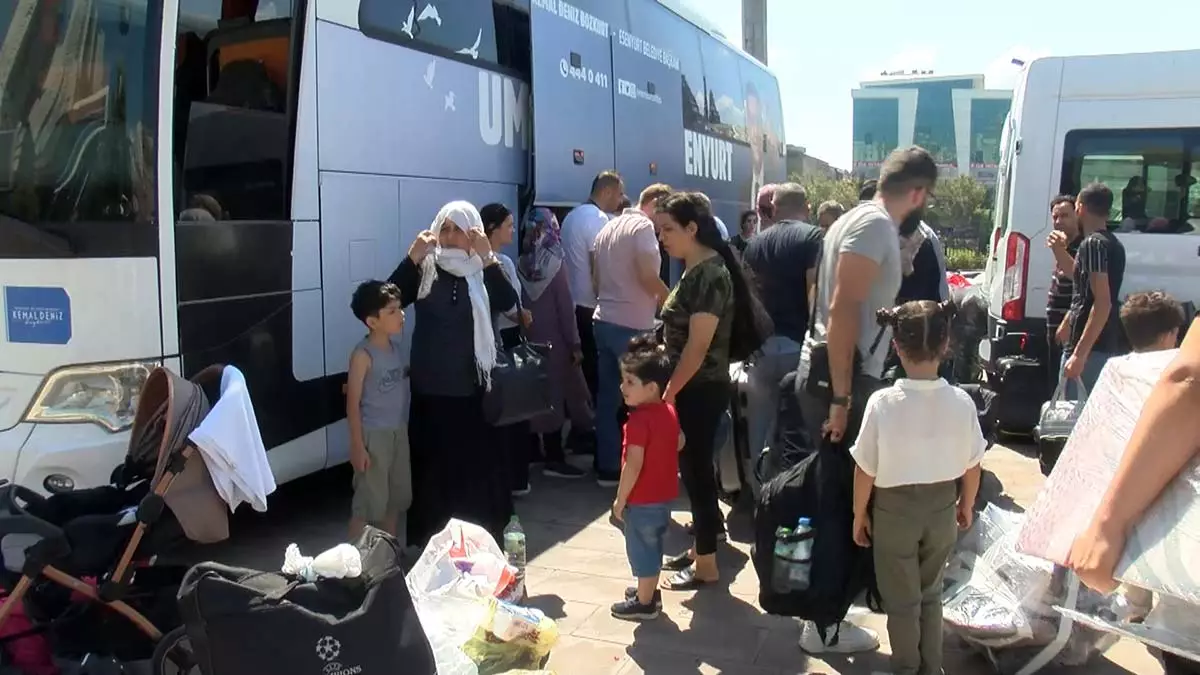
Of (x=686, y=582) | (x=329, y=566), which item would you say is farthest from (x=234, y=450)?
(x=686, y=582)

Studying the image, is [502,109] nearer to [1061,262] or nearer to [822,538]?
[1061,262]

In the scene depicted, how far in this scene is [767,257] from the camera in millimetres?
5363

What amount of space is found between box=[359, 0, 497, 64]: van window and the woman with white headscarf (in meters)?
1.41

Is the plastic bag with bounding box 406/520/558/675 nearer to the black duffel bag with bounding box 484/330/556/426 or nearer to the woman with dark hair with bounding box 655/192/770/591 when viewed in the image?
the black duffel bag with bounding box 484/330/556/426

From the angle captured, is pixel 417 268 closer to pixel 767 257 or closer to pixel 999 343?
pixel 767 257

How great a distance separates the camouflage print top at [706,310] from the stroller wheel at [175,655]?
7.47 feet

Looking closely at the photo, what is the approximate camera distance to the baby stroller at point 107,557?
3365 mm

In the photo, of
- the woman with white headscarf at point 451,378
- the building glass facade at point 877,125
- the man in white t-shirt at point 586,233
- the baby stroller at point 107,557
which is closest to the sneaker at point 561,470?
the man in white t-shirt at point 586,233

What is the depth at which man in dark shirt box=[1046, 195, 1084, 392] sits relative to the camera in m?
6.58

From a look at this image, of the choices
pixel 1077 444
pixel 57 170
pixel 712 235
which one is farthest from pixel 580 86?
pixel 1077 444

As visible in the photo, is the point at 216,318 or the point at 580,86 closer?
the point at 216,318

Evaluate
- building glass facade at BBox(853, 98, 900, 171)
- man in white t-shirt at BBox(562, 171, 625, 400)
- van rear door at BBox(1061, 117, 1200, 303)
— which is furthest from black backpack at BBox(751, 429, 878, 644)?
building glass facade at BBox(853, 98, 900, 171)

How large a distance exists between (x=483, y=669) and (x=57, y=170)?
273 centimetres

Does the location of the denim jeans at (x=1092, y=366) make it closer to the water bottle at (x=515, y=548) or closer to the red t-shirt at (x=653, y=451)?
the red t-shirt at (x=653, y=451)
